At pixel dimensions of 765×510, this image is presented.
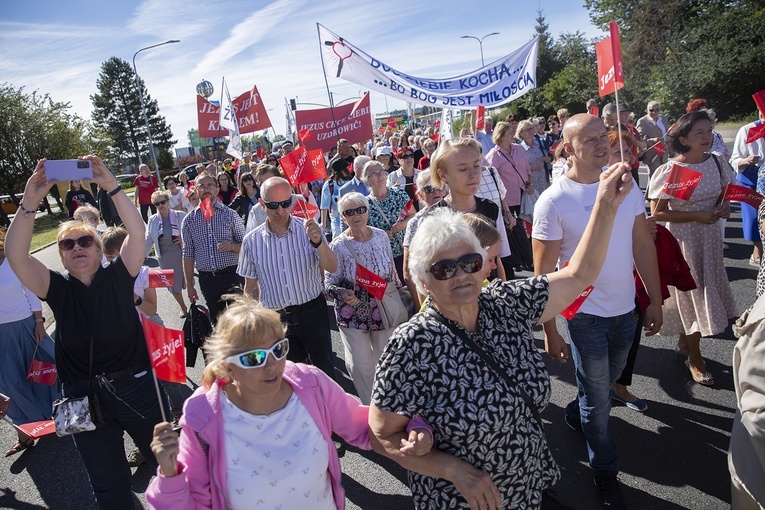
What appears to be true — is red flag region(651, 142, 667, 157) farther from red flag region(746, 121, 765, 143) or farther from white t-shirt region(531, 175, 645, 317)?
white t-shirt region(531, 175, 645, 317)

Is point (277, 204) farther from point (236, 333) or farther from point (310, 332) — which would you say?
point (236, 333)

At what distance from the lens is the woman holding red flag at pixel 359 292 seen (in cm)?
385

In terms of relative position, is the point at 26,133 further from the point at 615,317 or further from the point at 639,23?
the point at 639,23

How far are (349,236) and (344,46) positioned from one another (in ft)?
11.9

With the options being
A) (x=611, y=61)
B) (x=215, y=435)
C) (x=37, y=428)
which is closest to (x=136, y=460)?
(x=37, y=428)

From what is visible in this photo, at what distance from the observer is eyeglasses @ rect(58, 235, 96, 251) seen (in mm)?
2771

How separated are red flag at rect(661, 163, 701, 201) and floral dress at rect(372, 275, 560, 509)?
273 cm

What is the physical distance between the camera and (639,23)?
1384 inches

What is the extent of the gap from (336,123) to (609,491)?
311 inches

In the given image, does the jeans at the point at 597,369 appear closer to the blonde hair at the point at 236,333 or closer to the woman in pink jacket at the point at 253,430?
the woman in pink jacket at the point at 253,430

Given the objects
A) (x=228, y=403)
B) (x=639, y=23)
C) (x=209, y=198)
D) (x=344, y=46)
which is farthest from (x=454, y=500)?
(x=639, y=23)

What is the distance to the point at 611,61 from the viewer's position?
2590 millimetres

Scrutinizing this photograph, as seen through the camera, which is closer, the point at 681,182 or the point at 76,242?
the point at 76,242

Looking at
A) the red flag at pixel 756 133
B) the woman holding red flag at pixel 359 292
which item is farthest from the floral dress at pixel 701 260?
the woman holding red flag at pixel 359 292
